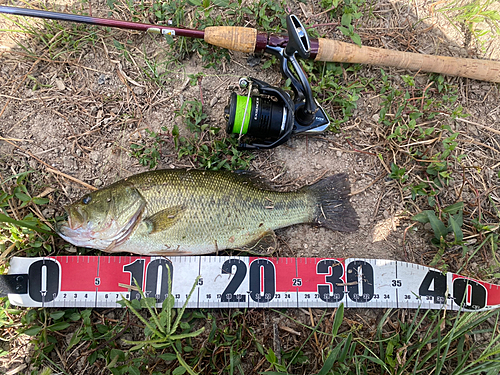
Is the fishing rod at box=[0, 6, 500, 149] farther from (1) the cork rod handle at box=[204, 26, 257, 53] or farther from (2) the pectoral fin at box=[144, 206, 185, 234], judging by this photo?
(2) the pectoral fin at box=[144, 206, 185, 234]

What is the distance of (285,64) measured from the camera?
3162 mm

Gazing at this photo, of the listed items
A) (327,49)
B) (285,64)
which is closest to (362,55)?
(327,49)

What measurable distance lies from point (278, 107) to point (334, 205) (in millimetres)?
1198

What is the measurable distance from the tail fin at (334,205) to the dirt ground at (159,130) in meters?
0.18

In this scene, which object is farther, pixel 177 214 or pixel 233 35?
pixel 233 35

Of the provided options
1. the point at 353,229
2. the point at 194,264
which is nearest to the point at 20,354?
the point at 194,264

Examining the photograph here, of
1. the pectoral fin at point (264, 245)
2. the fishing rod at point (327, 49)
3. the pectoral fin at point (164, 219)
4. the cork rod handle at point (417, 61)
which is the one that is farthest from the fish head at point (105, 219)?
the cork rod handle at point (417, 61)

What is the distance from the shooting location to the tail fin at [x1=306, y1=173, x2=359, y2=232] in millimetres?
3182

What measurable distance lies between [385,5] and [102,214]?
4.17 meters

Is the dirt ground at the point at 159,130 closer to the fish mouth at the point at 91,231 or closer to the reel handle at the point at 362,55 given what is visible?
the reel handle at the point at 362,55

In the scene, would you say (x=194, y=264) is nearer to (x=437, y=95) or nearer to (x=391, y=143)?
(x=391, y=143)

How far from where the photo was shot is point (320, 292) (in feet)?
9.98

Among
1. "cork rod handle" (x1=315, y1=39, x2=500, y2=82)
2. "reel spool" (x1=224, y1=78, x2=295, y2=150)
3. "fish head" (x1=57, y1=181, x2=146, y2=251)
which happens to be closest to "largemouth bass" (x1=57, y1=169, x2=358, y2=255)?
"fish head" (x1=57, y1=181, x2=146, y2=251)

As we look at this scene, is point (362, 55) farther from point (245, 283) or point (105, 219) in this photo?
point (105, 219)
